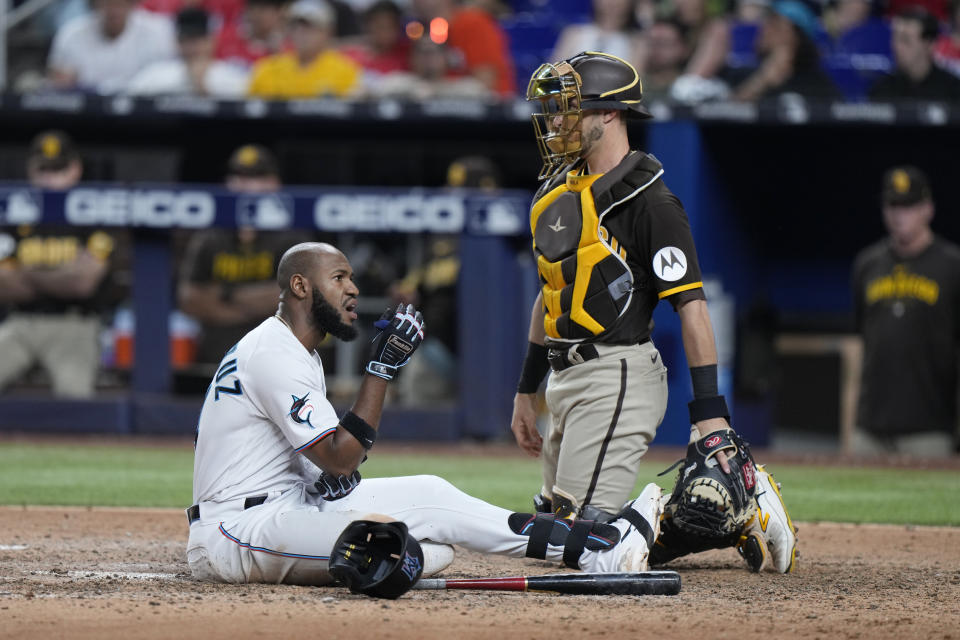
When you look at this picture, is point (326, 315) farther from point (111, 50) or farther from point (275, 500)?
point (111, 50)

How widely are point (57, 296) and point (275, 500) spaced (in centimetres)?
587

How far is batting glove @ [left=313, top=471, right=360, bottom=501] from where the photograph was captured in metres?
4.03

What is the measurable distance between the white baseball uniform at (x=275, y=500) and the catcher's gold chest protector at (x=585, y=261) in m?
0.69

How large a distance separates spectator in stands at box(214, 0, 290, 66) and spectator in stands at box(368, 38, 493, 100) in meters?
1.41

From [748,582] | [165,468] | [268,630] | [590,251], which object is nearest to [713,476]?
[748,582]

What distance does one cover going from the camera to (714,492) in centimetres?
407

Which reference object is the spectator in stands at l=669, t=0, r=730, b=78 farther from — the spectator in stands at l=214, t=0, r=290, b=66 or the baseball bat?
the baseball bat

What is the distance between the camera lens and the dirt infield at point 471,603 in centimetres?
330

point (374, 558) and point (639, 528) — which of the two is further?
point (639, 528)

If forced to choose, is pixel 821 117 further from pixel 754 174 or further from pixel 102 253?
pixel 102 253

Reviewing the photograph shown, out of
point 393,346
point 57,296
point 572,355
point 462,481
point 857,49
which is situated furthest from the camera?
point 857,49

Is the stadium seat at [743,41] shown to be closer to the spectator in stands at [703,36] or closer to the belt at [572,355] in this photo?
the spectator in stands at [703,36]

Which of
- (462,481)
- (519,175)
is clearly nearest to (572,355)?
(462,481)

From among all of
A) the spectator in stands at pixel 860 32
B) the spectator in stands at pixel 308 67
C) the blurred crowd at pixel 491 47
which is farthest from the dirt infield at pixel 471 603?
the spectator in stands at pixel 860 32
